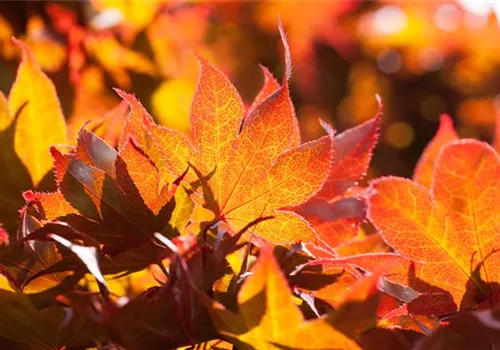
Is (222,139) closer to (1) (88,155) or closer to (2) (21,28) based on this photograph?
(1) (88,155)

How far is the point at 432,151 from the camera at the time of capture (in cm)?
88

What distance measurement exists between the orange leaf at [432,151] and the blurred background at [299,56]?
1.14 ft

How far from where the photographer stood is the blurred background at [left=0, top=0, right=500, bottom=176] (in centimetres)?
145

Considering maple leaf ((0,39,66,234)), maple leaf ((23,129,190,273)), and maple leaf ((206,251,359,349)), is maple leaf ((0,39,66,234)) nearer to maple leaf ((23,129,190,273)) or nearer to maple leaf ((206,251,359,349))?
maple leaf ((23,129,190,273))

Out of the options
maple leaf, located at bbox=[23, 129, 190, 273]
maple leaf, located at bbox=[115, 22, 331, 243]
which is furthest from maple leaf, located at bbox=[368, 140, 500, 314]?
maple leaf, located at bbox=[23, 129, 190, 273]

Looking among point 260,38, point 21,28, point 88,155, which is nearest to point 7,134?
point 88,155

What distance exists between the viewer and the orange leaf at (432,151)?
2.80ft

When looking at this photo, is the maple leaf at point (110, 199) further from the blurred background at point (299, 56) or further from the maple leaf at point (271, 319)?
the blurred background at point (299, 56)

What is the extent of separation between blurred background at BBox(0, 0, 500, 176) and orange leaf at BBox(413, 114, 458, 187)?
0.35 meters

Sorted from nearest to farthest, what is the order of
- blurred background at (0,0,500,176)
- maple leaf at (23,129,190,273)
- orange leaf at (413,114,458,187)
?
maple leaf at (23,129,190,273) < orange leaf at (413,114,458,187) < blurred background at (0,0,500,176)

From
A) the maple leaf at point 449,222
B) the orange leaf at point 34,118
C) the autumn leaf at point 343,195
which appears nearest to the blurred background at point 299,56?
the orange leaf at point 34,118

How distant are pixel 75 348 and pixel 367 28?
92.4 inches

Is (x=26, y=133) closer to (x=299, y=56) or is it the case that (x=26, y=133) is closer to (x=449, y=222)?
(x=449, y=222)

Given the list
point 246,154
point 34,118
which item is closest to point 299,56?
point 34,118
